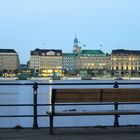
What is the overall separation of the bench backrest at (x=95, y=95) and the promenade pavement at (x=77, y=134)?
71 cm

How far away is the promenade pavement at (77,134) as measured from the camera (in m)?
10.1

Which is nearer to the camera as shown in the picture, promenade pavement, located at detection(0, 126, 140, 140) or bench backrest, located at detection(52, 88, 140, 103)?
promenade pavement, located at detection(0, 126, 140, 140)

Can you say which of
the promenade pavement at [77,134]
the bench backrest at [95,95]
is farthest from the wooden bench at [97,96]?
the promenade pavement at [77,134]

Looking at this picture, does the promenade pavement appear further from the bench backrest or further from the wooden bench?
the bench backrest

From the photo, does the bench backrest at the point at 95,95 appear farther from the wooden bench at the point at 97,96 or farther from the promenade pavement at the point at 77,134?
the promenade pavement at the point at 77,134

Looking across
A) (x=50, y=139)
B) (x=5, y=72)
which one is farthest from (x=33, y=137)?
(x=5, y=72)

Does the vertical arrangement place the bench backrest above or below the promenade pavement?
above

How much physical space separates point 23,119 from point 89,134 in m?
17.9

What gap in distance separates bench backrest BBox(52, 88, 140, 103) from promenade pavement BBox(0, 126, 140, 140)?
706 mm

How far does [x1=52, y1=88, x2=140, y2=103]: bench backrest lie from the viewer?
1089 centimetres

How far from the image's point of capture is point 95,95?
36.3ft

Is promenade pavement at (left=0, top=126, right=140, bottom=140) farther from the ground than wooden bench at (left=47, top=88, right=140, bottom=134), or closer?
closer

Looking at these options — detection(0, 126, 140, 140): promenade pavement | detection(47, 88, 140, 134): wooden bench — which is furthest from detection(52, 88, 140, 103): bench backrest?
detection(0, 126, 140, 140): promenade pavement

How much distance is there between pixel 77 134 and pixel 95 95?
0.95 metres
